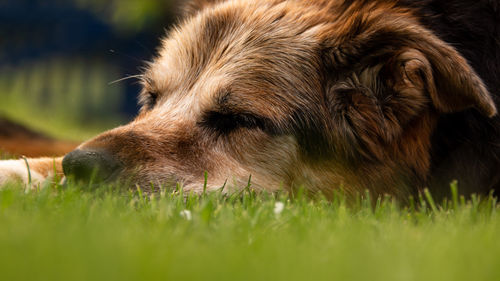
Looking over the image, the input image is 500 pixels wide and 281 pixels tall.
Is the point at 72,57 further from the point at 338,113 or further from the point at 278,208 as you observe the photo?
the point at 278,208

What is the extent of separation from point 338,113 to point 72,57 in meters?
8.97

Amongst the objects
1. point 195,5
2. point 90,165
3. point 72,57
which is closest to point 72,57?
point 72,57

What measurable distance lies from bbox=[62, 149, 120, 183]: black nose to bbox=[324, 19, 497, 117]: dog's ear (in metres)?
1.35

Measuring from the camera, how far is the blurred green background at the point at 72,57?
1023 cm

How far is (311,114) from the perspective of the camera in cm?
320

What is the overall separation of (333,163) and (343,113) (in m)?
0.28

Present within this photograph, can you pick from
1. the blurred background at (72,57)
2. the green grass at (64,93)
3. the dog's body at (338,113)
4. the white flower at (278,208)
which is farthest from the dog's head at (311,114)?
the green grass at (64,93)

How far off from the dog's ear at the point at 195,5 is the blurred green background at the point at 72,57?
5738 mm

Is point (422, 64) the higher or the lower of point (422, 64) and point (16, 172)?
the lower

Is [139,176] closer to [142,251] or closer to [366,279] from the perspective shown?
[142,251]

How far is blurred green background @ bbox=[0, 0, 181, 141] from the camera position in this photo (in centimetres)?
1023

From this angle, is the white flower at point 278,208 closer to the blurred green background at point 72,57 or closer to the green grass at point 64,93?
the blurred green background at point 72,57

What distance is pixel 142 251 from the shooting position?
1459 millimetres

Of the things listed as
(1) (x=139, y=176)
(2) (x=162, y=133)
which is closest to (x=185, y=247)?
(1) (x=139, y=176)
